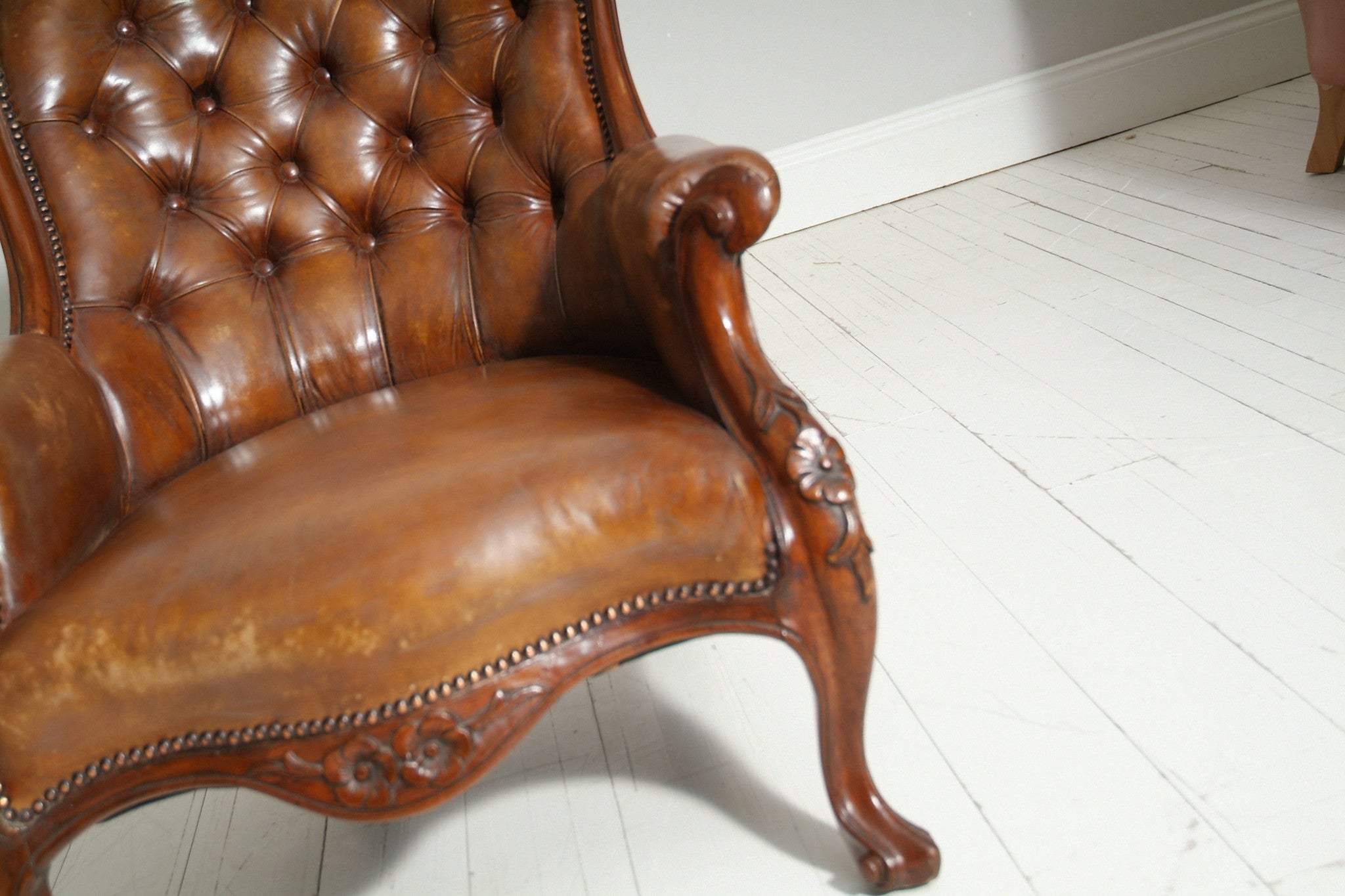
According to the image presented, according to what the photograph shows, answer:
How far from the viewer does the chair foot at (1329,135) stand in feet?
7.33

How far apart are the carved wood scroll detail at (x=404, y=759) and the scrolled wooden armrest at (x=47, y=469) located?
0.28 metres

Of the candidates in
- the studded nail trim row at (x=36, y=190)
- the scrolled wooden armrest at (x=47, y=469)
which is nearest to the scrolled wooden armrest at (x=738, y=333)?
the scrolled wooden armrest at (x=47, y=469)

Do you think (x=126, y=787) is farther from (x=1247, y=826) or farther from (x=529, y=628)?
(x=1247, y=826)

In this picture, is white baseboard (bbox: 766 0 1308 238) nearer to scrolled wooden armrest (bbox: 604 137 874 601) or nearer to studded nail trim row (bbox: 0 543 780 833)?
scrolled wooden armrest (bbox: 604 137 874 601)

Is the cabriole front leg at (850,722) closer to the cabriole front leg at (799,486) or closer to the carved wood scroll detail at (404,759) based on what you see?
the cabriole front leg at (799,486)

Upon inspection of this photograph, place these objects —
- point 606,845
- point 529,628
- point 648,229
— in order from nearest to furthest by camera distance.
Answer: point 529,628 → point 648,229 → point 606,845

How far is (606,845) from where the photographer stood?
3.64 feet

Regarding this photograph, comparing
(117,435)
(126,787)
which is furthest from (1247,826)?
(117,435)

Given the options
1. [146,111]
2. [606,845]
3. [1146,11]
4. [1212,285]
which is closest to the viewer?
[606,845]

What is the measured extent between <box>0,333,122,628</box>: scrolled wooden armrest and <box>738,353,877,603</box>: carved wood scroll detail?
2.08 ft

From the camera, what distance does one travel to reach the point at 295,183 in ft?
4.54

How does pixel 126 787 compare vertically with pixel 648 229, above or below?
below

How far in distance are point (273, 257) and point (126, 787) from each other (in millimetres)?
729

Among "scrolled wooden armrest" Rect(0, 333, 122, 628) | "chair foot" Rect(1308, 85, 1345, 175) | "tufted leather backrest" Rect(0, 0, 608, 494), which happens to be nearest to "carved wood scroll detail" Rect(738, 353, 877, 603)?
"tufted leather backrest" Rect(0, 0, 608, 494)
